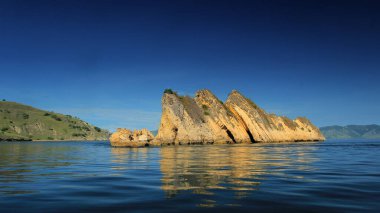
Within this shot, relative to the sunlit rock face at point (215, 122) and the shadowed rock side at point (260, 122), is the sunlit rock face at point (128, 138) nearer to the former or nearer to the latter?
the sunlit rock face at point (215, 122)

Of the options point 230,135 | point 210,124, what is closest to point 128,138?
point 210,124

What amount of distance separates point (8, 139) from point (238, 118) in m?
133

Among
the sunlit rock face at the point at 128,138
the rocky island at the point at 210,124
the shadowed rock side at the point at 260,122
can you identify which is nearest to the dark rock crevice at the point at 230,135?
the rocky island at the point at 210,124

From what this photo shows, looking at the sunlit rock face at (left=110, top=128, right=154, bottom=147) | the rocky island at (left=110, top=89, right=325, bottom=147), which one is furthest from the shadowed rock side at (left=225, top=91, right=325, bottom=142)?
the sunlit rock face at (left=110, top=128, right=154, bottom=147)

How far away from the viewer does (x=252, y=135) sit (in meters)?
101

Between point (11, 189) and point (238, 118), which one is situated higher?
point (238, 118)

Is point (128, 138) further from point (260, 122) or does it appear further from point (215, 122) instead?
point (260, 122)

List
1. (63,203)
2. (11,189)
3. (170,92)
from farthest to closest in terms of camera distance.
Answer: (170,92), (11,189), (63,203)

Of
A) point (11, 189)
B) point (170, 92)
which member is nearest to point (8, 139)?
point (170, 92)

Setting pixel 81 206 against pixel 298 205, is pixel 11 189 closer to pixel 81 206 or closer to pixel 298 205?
pixel 81 206

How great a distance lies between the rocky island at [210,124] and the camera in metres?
81.1

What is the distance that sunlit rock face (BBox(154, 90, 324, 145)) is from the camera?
3260 inches

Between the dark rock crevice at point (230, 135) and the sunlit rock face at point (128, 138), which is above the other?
the dark rock crevice at point (230, 135)

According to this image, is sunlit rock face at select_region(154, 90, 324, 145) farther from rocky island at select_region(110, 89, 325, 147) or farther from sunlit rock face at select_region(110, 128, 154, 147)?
sunlit rock face at select_region(110, 128, 154, 147)
